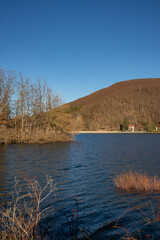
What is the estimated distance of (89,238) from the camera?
5055 mm

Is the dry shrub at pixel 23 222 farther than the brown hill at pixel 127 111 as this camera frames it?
No

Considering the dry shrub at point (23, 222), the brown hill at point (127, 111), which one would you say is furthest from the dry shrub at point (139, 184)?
the brown hill at point (127, 111)

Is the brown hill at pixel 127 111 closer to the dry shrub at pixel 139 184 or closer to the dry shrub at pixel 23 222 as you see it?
the dry shrub at pixel 139 184

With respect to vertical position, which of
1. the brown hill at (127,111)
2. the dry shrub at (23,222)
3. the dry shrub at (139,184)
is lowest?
the dry shrub at (139,184)

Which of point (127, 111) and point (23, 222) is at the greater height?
point (127, 111)

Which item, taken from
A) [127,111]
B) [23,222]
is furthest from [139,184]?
[127,111]

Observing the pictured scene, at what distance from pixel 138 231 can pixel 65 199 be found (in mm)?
3264

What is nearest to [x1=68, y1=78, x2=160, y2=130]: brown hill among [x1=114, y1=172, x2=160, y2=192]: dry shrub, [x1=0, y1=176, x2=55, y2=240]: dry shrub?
[x1=114, y1=172, x2=160, y2=192]: dry shrub

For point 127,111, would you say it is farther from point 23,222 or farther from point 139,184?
point 23,222

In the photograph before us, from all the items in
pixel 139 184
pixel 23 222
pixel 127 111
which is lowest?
pixel 139 184

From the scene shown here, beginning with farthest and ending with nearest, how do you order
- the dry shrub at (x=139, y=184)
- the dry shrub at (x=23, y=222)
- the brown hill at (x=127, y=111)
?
the brown hill at (x=127, y=111) → the dry shrub at (x=139, y=184) → the dry shrub at (x=23, y=222)

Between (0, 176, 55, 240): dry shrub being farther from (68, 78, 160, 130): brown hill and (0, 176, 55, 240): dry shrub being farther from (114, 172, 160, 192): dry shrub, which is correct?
(68, 78, 160, 130): brown hill

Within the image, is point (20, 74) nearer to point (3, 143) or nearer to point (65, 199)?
point (3, 143)

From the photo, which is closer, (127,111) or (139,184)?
(139,184)
